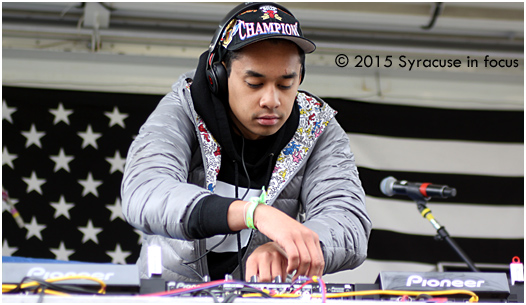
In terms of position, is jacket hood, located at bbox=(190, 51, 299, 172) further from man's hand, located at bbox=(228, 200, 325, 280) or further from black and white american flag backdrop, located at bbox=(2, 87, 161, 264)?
black and white american flag backdrop, located at bbox=(2, 87, 161, 264)

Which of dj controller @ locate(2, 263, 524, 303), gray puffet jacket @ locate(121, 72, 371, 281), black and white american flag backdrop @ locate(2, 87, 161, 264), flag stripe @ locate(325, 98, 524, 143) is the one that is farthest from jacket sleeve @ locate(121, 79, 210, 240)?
flag stripe @ locate(325, 98, 524, 143)

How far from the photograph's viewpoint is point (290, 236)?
1143 mm

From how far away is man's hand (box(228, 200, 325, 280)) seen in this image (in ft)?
3.71

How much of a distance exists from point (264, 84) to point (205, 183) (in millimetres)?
299

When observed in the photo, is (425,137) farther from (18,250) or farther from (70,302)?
(70,302)

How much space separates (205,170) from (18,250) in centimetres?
217

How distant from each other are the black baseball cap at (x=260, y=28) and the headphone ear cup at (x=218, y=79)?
0.06 meters

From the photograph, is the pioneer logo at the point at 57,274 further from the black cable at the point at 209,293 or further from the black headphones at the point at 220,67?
the black headphones at the point at 220,67

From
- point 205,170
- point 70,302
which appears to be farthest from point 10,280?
point 205,170

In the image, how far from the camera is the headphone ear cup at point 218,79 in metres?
1.63

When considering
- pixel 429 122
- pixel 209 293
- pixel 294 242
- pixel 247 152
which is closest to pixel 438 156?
pixel 429 122

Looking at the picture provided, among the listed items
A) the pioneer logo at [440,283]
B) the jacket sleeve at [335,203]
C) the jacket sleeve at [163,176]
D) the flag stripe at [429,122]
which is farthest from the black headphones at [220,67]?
the flag stripe at [429,122]

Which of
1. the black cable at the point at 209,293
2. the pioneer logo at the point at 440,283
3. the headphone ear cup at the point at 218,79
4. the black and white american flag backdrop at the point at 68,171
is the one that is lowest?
the black cable at the point at 209,293

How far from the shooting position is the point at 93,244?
3.44 m
